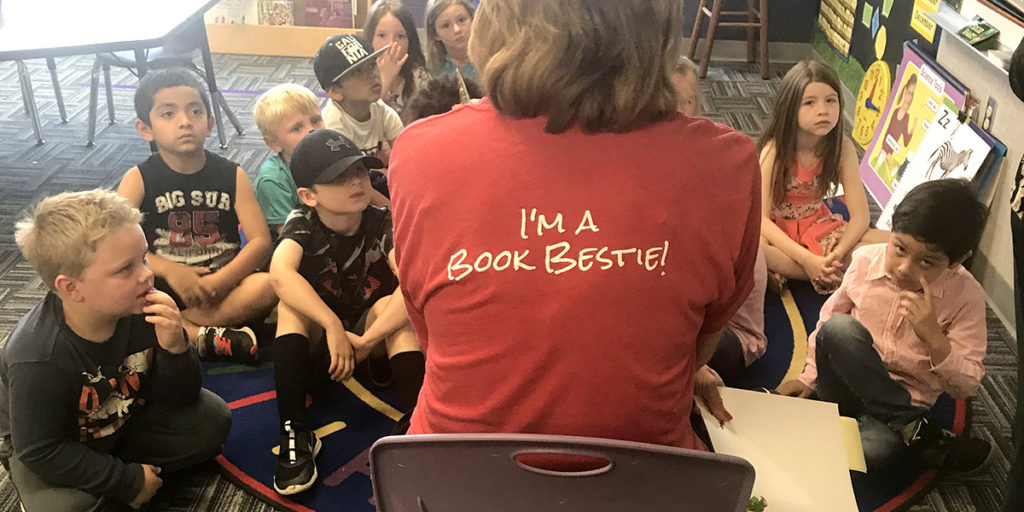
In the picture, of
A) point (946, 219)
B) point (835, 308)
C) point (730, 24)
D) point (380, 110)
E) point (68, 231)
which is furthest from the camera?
point (730, 24)

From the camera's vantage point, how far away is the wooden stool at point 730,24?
14.3ft

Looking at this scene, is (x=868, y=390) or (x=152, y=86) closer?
(x=868, y=390)

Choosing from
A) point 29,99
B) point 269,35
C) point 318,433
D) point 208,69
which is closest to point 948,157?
point 318,433

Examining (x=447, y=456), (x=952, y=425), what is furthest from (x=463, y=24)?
(x=447, y=456)

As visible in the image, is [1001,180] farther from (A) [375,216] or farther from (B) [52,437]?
(B) [52,437]

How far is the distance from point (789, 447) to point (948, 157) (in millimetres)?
1758

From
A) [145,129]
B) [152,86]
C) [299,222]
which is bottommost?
[299,222]

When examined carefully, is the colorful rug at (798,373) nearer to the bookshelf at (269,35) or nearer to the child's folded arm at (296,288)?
the child's folded arm at (296,288)

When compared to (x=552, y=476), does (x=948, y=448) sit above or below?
below

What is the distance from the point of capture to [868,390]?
6.16 feet

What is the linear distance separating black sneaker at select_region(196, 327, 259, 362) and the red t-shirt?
133cm

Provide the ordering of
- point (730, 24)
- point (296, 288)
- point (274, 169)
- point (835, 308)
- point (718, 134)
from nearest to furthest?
point (718, 134) < point (296, 288) < point (835, 308) < point (274, 169) < point (730, 24)

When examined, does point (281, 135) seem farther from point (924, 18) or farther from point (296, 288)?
point (924, 18)

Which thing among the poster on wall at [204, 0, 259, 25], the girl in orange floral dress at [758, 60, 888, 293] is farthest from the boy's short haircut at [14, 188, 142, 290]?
the poster on wall at [204, 0, 259, 25]
